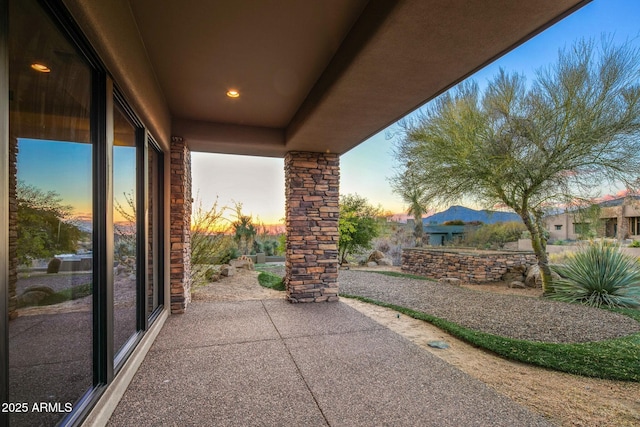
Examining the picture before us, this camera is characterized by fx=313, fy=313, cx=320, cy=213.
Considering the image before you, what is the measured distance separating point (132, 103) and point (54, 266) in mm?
1620

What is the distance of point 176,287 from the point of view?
4312mm

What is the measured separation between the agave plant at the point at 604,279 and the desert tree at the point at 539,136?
2.55ft

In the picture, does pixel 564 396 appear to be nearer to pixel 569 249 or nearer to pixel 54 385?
pixel 54 385

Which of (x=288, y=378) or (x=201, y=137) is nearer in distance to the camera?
(x=288, y=378)

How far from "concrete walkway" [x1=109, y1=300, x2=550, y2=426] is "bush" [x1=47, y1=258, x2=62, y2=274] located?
3.75 ft

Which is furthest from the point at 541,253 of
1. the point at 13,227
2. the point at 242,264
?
the point at 13,227

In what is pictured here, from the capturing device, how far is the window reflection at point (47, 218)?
117 centimetres

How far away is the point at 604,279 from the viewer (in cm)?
545

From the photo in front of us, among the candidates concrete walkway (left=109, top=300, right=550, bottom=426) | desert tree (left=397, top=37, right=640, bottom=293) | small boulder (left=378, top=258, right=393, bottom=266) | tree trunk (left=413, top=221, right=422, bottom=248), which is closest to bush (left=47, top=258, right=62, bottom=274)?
concrete walkway (left=109, top=300, right=550, bottom=426)

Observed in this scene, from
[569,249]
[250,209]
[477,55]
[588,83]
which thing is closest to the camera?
[477,55]

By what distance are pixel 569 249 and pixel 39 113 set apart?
28.9ft

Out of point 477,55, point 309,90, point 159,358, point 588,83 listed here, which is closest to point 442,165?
point 588,83

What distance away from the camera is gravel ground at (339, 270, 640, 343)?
3.92 m

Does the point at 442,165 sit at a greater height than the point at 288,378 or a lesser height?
greater
